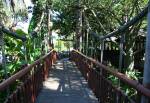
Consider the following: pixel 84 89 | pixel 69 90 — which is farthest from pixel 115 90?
pixel 84 89

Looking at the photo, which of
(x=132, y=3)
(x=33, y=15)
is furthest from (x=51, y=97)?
(x=33, y=15)

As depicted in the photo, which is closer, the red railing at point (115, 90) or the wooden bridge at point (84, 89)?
the red railing at point (115, 90)

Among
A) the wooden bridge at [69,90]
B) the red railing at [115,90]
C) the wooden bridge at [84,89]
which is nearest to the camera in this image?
the red railing at [115,90]

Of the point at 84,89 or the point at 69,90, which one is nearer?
the point at 69,90

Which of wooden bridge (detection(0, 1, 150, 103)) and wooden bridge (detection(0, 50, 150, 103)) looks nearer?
wooden bridge (detection(0, 1, 150, 103))

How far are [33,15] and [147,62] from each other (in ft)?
90.3

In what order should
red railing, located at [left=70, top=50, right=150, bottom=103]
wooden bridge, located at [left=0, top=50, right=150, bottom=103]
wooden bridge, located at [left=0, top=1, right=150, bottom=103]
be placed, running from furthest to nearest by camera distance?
wooden bridge, located at [left=0, top=50, right=150, bottom=103]
wooden bridge, located at [left=0, top=1, right=150, bottom=103]
red railing, located at [left=70, top=50, right=150, bottom=103]

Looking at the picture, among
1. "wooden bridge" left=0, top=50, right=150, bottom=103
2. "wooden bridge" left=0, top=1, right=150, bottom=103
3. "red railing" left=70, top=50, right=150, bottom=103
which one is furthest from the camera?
"wooden bridge" left=0, top=50, right=150, bottom=103

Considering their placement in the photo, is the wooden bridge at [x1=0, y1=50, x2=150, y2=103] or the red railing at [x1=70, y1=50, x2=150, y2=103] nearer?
the red railing at [x1=70, y1=50, x2=150, y2=103]

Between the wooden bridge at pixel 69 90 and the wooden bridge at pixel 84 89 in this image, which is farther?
the wooden bridge at pixel 69 90

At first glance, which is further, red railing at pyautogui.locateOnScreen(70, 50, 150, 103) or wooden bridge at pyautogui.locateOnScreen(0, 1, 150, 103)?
wooden bridge at pyautogui.locateOnScreen(0, 1, 150, 103)

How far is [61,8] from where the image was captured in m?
21.8

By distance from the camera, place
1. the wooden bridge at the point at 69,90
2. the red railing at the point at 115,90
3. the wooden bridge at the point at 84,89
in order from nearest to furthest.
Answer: the red railing at the point at 115,90, the wooden bridge at the point at 84,89, the wooden bridge at the point at 69,90

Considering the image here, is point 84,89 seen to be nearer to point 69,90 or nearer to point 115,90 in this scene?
point 69,90
